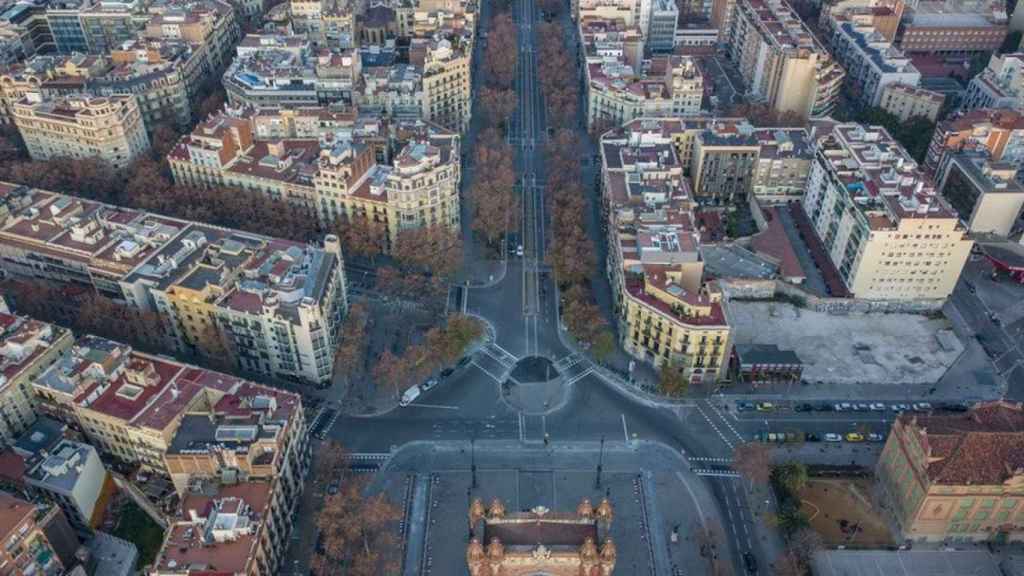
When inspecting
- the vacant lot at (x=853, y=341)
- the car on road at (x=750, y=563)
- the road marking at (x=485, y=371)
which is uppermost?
the vacant lot at (x=853, y=341)

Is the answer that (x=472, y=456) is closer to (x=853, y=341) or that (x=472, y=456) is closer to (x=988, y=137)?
(x=853, y=341)

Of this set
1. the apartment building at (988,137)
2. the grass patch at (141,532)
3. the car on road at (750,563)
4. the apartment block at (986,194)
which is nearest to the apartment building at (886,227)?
the apartment block at (986,194)

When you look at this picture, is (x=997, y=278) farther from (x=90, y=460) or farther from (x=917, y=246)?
(x=90, y=460)

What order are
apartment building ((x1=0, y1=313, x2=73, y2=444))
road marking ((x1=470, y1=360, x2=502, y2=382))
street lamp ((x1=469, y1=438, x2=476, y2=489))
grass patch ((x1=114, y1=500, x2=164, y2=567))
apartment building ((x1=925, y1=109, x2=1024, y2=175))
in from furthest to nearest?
apartment building ((x1=925, y1=109, x2=1024, y2=175)) < road marking ((x1=470, y1=360, x2=502, y2=382)) < street lamp ((x1=469, y1=438, x2=476, y2=489)) < apartment building ((x1=0, y1=313, x2=73, y2=444)) < grass patch ((x1=114, y1=500, x2=164, y2=567))

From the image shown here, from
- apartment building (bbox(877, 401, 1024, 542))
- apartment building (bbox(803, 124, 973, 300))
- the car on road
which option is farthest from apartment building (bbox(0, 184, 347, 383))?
apartment building (bbox(803, 124, 973, 300))

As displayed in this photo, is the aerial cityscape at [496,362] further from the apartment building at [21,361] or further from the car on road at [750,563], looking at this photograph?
the apartment building at [21,361]

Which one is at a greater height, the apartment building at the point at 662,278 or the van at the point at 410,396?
the apartment building at the point at 662,278

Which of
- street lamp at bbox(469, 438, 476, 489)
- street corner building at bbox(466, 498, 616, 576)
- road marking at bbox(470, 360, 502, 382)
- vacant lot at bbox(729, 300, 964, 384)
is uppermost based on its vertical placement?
street corner building at bbox(466, 498, 616, 576)

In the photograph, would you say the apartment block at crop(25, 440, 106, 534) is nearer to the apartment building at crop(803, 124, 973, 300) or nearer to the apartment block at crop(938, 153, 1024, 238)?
the apartment building at crop(803, 124, 973, 300)
